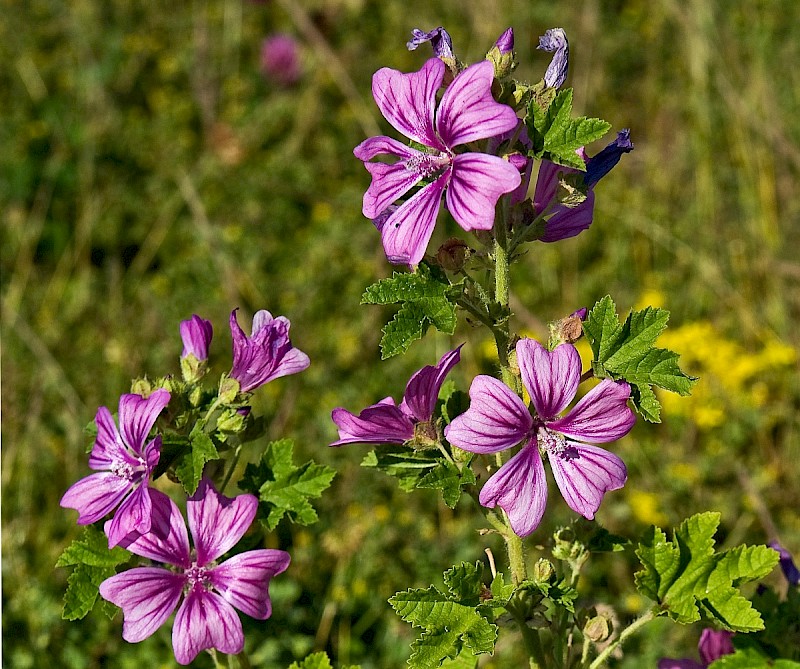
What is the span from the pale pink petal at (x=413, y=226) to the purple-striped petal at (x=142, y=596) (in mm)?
675

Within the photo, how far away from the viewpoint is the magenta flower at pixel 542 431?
142 centimetres

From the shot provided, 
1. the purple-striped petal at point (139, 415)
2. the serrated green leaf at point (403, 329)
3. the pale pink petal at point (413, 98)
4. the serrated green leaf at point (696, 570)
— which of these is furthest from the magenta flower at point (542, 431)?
the purple-striped petal at point (139, 415)

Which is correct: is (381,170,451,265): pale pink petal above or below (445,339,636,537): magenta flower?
above

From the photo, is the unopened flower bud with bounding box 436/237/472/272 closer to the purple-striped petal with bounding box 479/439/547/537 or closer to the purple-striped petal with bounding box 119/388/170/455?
the purple-striped petal with bounding box 479/439/547/537

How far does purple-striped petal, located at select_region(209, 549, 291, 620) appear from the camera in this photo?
5.28 feet

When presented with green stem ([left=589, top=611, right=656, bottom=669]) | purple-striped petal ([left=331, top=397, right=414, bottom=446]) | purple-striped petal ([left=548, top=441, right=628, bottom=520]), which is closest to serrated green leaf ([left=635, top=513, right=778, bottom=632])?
green stem ([left=589, top=611, right=656, bottom=669])

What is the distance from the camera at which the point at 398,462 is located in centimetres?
165

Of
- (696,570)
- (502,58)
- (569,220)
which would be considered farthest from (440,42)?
(696,570)

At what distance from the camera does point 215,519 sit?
5.43 ft

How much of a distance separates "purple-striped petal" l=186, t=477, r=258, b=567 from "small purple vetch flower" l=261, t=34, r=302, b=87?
3.88 metres

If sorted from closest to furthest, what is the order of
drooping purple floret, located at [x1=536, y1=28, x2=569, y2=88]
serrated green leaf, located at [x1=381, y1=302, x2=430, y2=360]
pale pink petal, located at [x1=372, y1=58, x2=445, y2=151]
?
serrated green leaf, located at [x1=381, y1=302, x2=430, y2=360]
pale pink petal, located at [x1=372, y1=58, x2=445, y2=151]
drooping purple floret, located at [x1=536, y1=28, x2=569, y2=88]

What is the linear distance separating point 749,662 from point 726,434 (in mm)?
1899

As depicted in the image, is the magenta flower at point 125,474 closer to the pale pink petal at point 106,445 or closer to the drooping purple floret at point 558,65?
the pale pink petal at point 106,445

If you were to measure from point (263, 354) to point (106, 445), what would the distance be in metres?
0.31
